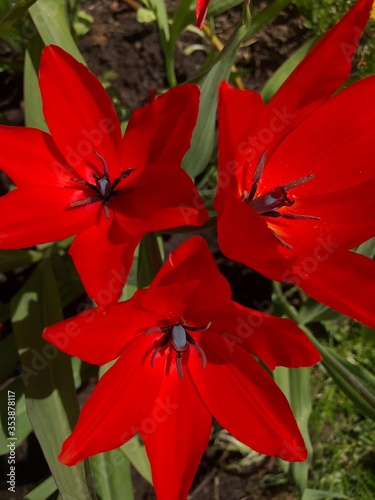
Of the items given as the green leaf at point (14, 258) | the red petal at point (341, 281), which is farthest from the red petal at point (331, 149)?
the green leaf at point (14, 258)

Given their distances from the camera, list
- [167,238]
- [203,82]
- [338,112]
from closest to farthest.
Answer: [338,112]
[203,82]
[167,238]

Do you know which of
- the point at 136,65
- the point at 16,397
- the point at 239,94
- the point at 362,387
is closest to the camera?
the point at 239,94

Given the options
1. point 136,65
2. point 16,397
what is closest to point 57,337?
point 16,397

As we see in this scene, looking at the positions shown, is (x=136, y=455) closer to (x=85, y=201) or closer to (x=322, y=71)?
(x=85, y=201)

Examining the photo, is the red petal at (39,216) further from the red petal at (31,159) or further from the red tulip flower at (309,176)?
the red tulip flower at (309,176)

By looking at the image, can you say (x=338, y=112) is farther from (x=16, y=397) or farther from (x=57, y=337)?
(x=16, y=397)

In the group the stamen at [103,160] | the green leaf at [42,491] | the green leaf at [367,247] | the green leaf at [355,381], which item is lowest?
the green leaf at [42,491]

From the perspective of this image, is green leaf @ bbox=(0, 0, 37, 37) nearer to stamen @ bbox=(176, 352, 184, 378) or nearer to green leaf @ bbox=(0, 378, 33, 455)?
stamen @ bbox=(176, 352, 184, 378)
